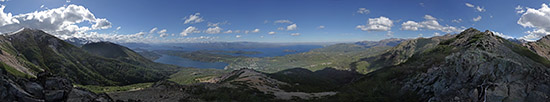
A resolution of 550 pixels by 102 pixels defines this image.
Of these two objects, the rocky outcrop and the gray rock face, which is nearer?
the rocky outcrop

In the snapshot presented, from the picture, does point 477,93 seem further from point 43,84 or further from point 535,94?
point 43,84

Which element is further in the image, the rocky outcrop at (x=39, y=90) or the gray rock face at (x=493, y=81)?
the gray rock face at (x=493, y=81)

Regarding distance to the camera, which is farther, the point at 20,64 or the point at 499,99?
the point at 20,64

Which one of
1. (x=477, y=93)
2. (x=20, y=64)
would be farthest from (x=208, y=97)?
(x=20, y=64)

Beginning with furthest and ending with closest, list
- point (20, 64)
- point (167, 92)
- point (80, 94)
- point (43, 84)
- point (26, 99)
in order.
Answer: point (20, 64) → point (167, 92) → point (80, 94) → point (43, 84) → point (26, 99)

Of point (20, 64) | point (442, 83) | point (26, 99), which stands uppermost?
point (26, 99)

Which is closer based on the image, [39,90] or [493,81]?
[39,90]

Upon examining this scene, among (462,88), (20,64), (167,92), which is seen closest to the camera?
(462,88)

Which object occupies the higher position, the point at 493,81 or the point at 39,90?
the point at 39,90

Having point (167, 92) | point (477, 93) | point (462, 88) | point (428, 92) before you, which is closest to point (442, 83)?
point (428, 92)

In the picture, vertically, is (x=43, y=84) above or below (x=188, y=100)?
above
